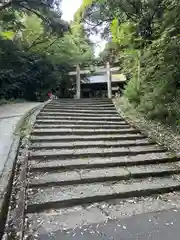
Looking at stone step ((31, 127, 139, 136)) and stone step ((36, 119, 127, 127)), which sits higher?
stone step ((36, 119, 127, 127))

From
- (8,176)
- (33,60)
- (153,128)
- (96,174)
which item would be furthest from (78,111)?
(8,176)

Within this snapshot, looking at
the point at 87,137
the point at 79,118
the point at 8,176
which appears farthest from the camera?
the point at 79,118

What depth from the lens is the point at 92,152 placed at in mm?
4699

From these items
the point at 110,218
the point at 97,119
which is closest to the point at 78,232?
the point at 110,218

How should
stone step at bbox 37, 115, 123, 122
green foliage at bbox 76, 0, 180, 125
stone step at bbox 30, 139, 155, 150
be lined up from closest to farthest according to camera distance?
stone step at bbox 30, 139, 155, 150
green foliage at bbox 76, 0, 180, 125
stone step at bbox 37, 115, 123, 122

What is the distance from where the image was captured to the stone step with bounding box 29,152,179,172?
158 inches

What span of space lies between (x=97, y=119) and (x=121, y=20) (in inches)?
188

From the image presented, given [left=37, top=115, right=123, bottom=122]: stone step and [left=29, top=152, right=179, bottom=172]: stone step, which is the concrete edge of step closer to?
[left=29, top=152, right=179, bottom=172]: stone step

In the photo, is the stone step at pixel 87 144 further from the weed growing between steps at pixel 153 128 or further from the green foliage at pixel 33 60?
the green foliage at pixel 33 60

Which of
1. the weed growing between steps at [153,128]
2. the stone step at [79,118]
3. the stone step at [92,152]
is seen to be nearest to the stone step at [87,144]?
the stone step at [92,152]

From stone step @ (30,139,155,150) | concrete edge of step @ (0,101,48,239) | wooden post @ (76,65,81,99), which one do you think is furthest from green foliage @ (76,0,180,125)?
wooden post @ (76,65,81,99)

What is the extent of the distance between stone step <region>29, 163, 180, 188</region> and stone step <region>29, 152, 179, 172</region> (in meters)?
0.10

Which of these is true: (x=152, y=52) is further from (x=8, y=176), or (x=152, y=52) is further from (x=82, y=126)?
Answer: (x=8, y=176)

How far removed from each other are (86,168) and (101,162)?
0.30 meters
